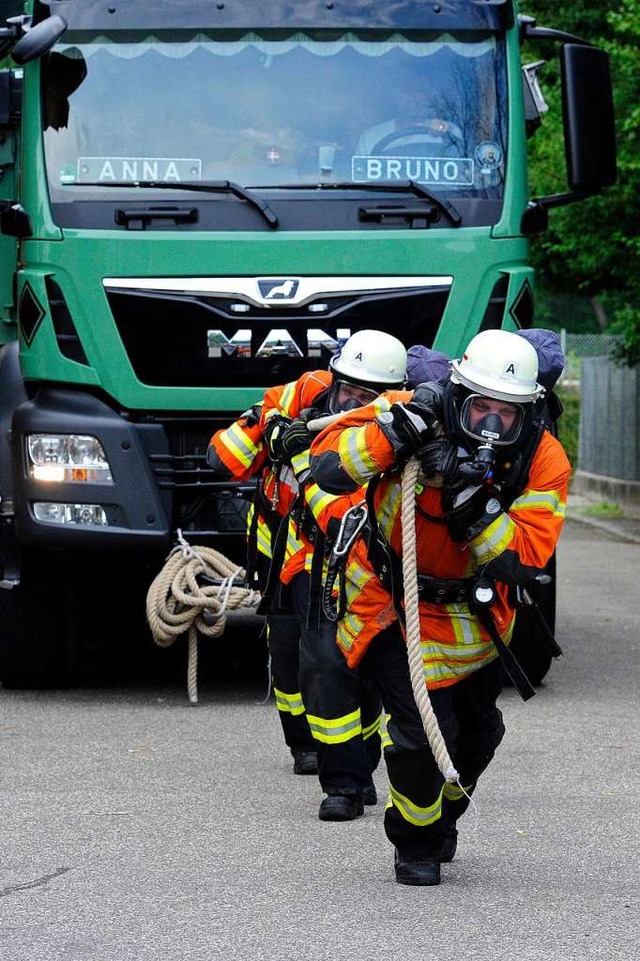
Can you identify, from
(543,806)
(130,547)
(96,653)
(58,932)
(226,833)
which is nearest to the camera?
(58,932)

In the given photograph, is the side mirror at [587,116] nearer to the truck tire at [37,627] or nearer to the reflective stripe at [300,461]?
the reflective stripe at [300,461]

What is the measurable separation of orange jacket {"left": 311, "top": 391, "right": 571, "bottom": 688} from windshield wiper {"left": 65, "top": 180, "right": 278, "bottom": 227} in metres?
3.28

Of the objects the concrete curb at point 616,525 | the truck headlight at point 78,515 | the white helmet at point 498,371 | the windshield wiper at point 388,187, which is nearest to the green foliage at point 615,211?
the concrete curb at point 616,525

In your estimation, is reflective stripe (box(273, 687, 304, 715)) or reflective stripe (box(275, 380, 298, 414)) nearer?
reflective stripe (box(275, 380, 298, 414))

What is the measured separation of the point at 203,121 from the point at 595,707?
332 centimetres

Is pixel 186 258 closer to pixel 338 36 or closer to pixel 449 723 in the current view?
pixel 338 36

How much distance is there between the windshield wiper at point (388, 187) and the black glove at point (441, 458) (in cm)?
386

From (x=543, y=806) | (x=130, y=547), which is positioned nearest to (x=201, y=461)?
(x=130, y=547)

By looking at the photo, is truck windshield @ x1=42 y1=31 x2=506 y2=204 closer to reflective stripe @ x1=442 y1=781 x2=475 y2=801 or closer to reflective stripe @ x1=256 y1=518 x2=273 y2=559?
reflective stripe @ x1=256 y1=518 x2=273 y2=559

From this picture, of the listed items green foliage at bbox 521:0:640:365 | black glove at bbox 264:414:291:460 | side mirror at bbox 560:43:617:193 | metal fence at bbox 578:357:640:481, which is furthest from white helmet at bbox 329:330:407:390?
metal fence at bbox 578:357:640:481

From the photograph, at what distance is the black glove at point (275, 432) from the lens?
722 centimetres

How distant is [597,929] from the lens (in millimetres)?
5203

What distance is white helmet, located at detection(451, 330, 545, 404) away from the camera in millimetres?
5258

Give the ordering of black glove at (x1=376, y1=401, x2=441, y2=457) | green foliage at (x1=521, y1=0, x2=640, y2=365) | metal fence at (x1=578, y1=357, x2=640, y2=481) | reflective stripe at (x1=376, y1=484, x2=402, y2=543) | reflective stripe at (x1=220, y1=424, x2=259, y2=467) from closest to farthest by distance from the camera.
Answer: black glove at (x1=376, y1=401, x2=441, y2=457)
reflective stripe at (x1=376, y1=484, x2=402, y2=543)
reflective stripe at (x1=220, y1=424, x2=259, y2=467)
green foliage at (x1=521, y1=0, x2=640, y2=365)
metal fence at (x1=578, y1=357, x2=640, y2=481)
